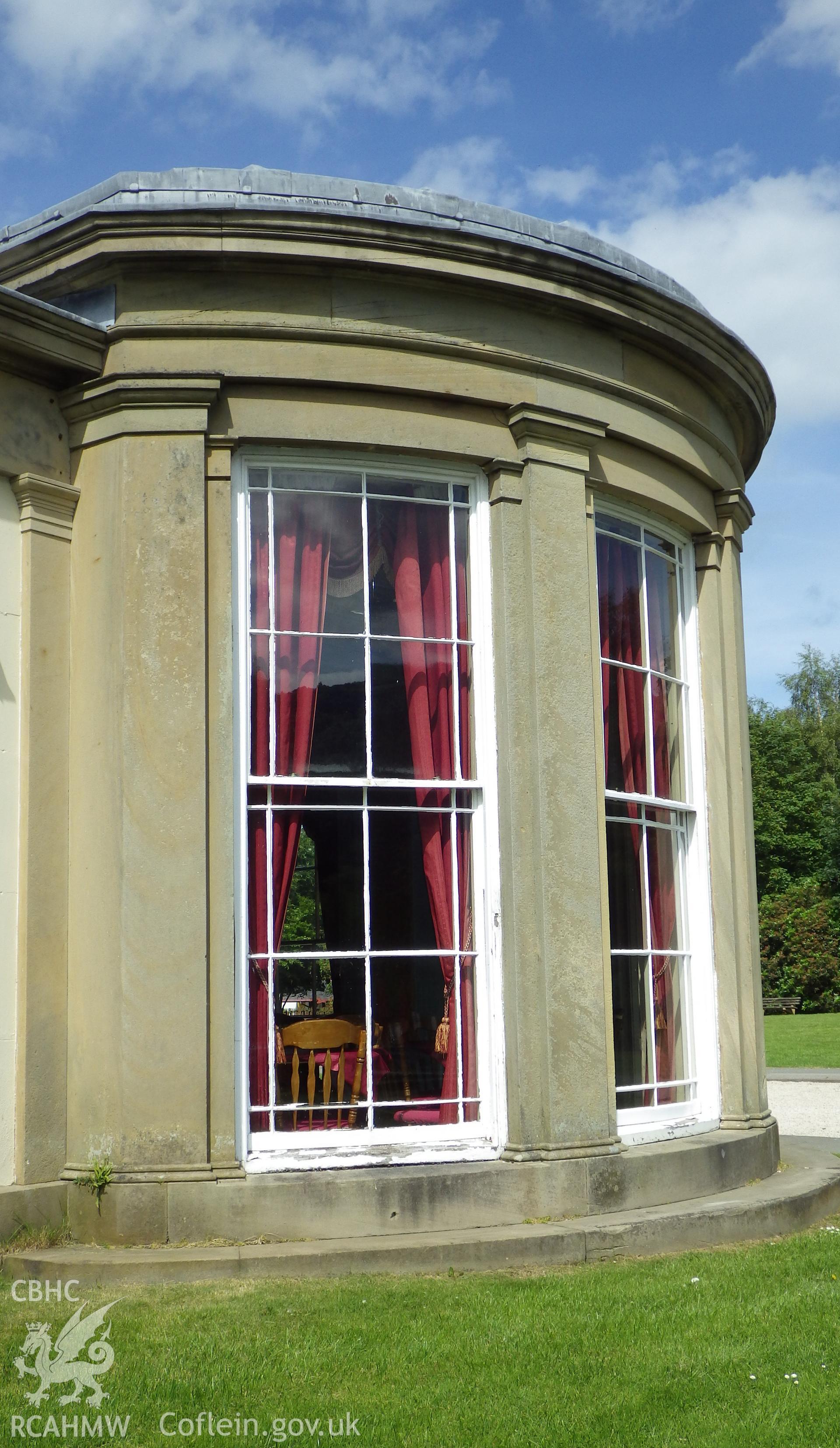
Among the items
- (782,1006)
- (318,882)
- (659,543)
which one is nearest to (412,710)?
(318,882)

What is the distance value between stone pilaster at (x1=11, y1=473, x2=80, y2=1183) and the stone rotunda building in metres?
0.02

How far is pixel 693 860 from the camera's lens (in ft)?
30.2

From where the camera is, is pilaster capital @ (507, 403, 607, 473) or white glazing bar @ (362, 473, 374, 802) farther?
pilaster capital @ (507, 403, 607, 473)

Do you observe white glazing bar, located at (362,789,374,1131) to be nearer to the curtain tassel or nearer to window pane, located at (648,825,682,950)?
the curtain tassel

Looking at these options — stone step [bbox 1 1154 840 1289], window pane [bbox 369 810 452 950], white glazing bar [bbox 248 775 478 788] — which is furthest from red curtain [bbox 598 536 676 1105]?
window pane [bbox 369 810 452 950]

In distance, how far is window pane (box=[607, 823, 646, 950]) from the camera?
842 cm

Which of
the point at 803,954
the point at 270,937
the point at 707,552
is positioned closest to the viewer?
the point at 270,937

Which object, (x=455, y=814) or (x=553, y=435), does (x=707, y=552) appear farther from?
(x=455, y=814)

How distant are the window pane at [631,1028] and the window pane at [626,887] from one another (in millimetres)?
123

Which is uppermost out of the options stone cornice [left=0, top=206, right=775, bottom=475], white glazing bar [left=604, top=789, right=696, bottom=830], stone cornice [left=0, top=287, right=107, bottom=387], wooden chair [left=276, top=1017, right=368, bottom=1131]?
stone cornice [left=0, top=206, right=775, bottom=475]

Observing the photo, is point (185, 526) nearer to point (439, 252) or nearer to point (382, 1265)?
point (439, 252)

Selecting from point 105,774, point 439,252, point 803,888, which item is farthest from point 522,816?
point 803,888

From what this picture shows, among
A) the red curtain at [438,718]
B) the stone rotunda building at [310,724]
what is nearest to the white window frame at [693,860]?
the stone rotunda building at [310,724]

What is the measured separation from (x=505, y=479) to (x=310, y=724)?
1.78m
